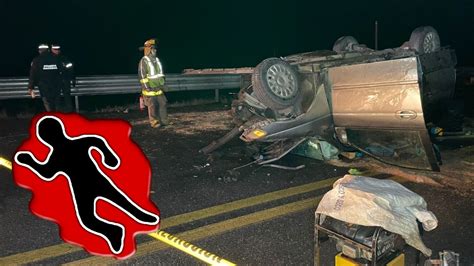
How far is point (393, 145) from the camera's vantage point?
575 centimetres

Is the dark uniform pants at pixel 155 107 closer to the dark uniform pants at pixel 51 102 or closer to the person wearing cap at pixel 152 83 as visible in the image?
the person wearing cap at pixel 152 83

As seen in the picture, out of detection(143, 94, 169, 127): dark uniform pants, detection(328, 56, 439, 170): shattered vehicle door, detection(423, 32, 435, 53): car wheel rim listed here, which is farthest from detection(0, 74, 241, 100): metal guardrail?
detection(423, 32, 435, 53): car wheel rim

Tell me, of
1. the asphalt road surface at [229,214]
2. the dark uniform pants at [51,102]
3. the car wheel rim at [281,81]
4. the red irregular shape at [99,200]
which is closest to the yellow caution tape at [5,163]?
the red irregular shape at [99,200]

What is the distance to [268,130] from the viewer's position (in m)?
6.12

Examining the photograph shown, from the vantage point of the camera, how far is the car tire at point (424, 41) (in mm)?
6531

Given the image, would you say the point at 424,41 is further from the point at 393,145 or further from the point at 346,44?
the point at 393,145

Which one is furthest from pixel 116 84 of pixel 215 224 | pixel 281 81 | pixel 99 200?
pixel 215 224

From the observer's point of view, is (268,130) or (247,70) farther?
(247,70)

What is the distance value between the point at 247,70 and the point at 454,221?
12.7 ft

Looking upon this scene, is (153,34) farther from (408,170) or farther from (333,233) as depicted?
(333,233)

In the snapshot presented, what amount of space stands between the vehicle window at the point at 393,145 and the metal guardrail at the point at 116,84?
5926 millimetres

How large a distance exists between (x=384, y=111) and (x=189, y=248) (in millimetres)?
3083

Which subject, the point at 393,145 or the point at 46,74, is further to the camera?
the point at 46,74

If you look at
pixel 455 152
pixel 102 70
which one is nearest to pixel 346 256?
pixel 455 152
